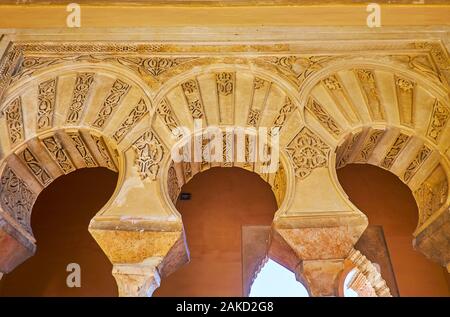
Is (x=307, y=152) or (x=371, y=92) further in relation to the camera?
(x=371, y=92)

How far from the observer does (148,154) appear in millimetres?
2934

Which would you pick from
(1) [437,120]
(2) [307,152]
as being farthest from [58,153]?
(1) [437,120]

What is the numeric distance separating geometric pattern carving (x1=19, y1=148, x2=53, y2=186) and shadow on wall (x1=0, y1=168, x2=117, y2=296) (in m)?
1.34

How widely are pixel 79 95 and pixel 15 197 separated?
2.62 ft

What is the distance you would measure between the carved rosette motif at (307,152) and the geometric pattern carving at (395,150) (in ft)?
1.81

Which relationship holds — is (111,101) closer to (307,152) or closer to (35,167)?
(35,167)

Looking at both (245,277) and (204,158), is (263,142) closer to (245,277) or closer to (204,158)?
(204,158)

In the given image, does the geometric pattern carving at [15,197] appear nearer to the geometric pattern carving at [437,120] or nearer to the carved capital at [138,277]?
the carved capital at [138,277]

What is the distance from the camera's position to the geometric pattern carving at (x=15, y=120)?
300 cm

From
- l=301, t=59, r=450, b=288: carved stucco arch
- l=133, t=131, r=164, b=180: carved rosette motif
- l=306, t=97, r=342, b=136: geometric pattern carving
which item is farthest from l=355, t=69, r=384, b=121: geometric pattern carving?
l=133, t=131, r=164, b=180: carved rosette motif

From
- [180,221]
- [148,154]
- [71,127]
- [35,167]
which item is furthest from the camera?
[35,167]

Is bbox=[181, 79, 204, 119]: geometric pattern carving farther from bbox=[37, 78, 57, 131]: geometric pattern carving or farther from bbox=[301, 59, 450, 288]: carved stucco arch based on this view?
bbox=[37, 78, 57, 131]: geometric pattern carving

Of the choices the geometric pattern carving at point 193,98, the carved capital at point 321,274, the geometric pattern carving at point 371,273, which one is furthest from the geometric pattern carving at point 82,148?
the geometric pattern carving at point 371,273
